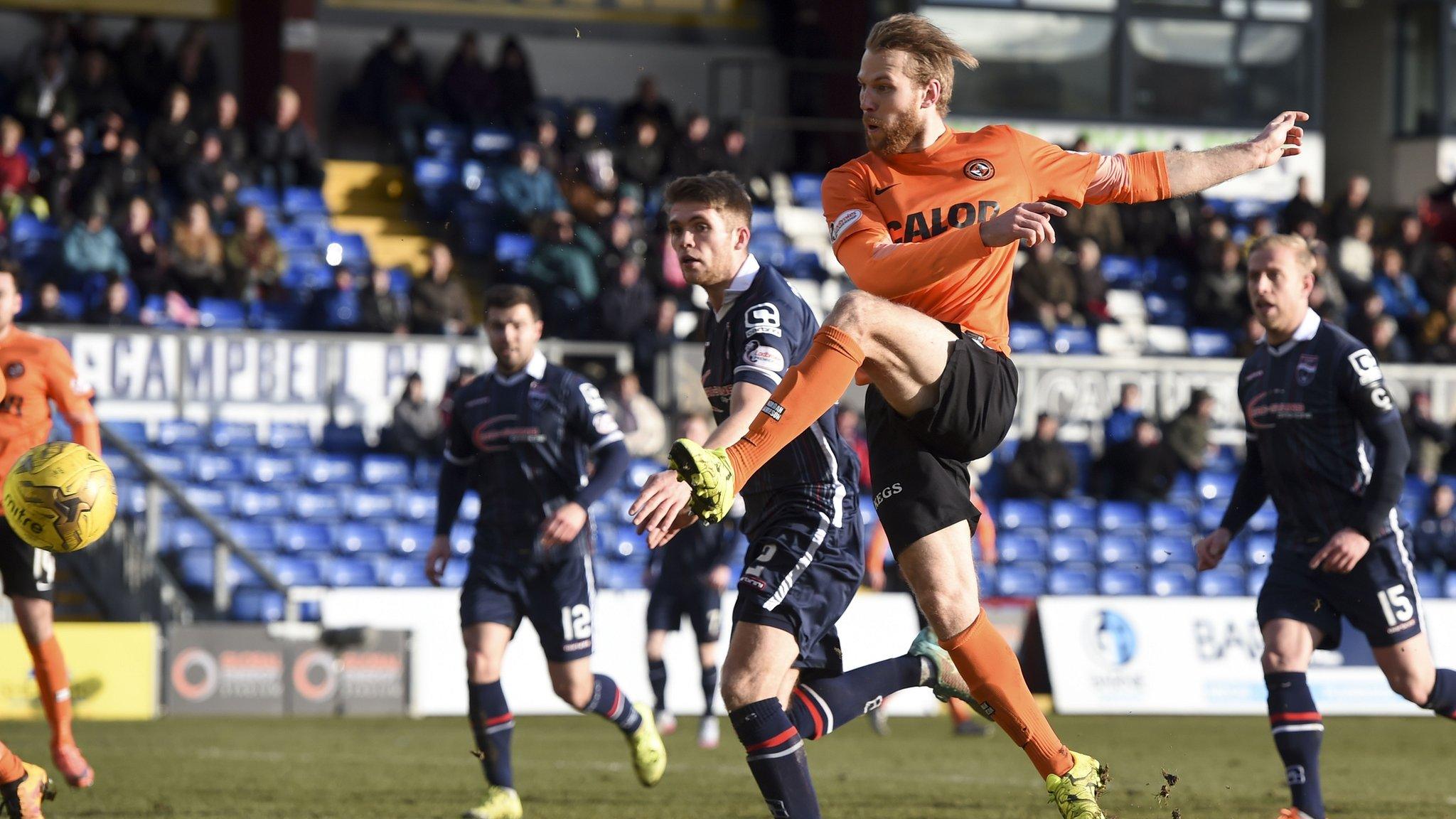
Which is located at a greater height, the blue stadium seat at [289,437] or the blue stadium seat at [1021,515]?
the blue stadium seat at [289,437]

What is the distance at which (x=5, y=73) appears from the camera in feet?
71.2

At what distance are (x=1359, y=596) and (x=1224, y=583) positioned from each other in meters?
11.8

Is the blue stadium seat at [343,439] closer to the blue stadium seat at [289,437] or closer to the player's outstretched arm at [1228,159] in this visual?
the blue stadium seat at [289,437]

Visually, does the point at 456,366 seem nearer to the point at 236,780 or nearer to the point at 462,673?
the point at 462,673

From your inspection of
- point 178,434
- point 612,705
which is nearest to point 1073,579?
point 178,434

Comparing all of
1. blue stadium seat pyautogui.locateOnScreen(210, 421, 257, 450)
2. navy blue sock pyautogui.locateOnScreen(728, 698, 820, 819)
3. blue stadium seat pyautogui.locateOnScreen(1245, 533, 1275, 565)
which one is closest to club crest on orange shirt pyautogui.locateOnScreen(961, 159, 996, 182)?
navy blue sock pyautogui.locateOnScreen(728, 698, 820, 819)

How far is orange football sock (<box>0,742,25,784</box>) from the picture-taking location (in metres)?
6.71

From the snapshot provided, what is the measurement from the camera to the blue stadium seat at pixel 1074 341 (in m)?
20.0

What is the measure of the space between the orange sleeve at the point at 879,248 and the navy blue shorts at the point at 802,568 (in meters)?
0.97

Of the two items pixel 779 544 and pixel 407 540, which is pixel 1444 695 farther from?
pixel 407 540

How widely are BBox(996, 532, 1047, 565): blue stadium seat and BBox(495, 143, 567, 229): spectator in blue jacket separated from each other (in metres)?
5.37

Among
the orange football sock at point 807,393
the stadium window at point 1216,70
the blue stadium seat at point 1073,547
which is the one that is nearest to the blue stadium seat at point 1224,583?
the blue stadium seat at point 1073,547

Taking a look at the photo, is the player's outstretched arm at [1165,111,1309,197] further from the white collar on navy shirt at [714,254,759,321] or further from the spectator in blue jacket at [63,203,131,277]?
the spectator in blue jacket at [63,203,131,277]

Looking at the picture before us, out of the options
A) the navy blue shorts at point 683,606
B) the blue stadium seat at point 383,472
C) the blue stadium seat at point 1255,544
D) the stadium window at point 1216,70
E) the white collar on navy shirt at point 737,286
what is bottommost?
the blue stadium seat at point 1255,544
